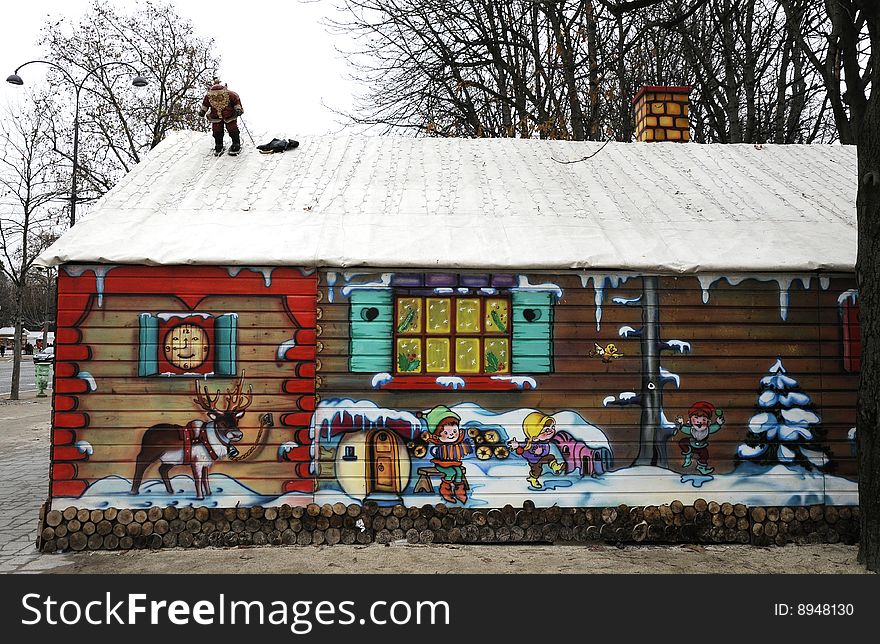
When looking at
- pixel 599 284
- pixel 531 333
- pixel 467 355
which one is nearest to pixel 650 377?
pixel 599 284

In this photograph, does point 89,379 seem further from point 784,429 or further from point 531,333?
point 784,429

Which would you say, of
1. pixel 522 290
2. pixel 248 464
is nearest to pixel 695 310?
pixel 522 290

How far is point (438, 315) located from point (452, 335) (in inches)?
9.3

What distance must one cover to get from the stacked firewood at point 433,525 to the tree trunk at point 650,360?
82 cm

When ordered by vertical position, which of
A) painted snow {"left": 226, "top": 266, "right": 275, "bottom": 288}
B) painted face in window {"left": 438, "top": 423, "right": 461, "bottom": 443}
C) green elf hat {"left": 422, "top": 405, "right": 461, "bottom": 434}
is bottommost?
painted face in window {"left": 438, "top": 423, "right": 461, "bottom": 443}

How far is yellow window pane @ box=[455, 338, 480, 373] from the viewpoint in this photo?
6793 millimetres

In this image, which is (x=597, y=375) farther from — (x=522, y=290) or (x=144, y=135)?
(x=144, y=135)

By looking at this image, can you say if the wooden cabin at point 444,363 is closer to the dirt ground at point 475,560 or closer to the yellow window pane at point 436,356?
the yellow window pane at point 436,356

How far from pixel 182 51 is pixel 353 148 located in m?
16.4

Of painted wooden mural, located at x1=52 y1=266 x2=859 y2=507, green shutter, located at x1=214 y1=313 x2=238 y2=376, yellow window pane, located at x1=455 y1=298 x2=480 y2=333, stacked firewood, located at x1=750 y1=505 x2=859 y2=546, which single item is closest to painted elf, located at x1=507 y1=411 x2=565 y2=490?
painted wooden mural, located at x1=52 y1=266 x2=859 y2=507

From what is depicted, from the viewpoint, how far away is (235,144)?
8852mm

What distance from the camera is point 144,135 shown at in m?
22.1

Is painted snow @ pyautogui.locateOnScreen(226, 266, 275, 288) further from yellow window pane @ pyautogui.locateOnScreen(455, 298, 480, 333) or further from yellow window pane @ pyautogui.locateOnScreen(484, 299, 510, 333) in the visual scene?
yellow window pane @ pyautogui.locateOnScreen(484, 299, 510, 333)

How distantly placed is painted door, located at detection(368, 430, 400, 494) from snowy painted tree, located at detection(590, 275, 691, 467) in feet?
6.91
